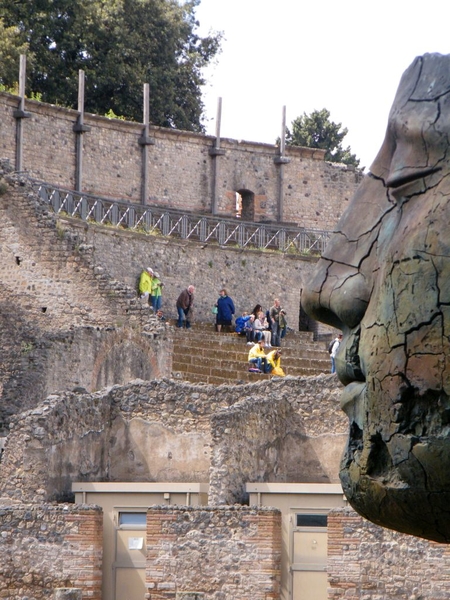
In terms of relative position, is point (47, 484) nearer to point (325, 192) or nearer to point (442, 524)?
point (442, 524)

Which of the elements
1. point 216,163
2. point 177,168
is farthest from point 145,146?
point 216,163

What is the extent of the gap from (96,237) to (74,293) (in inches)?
120

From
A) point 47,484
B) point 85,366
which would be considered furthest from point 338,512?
point 85,366

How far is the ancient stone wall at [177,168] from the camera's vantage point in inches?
1484

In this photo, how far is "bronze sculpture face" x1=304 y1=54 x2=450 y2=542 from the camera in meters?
5.61

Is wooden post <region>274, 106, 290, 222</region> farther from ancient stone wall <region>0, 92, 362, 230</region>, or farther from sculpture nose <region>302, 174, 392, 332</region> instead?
sculpture nose <region>302, 174, 392, 332</region>

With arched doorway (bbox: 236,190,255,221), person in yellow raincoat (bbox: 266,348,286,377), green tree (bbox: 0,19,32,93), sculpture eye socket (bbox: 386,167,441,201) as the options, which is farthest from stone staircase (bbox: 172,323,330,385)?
sculpture eye socket (bbox: 386,167,441,201)

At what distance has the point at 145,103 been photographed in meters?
40.4

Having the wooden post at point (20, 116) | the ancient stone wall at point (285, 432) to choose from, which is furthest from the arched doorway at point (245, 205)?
the ancient stone wall at point (285, 432)

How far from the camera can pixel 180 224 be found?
3597 cm

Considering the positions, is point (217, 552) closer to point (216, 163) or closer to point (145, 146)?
point (145, 146)

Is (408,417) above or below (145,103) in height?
below

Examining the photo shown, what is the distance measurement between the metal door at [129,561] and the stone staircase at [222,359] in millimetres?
6308

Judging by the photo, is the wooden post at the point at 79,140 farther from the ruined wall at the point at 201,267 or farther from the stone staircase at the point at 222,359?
the stone staircase at the point at 222,359
